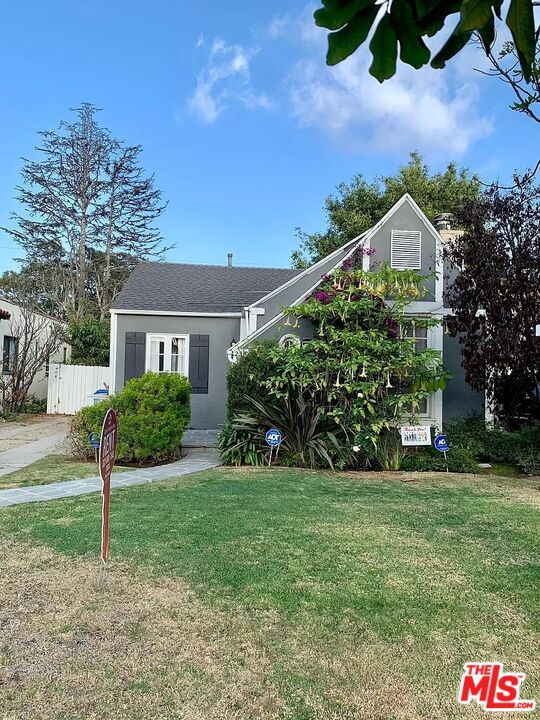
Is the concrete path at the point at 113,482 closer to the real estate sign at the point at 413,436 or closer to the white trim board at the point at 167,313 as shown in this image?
the real estate sign at the point at 413,436

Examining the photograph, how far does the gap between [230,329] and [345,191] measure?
13975mm

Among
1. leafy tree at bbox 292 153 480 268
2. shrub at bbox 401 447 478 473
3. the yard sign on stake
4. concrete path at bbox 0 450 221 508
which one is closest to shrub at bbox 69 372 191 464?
concrete path at bbox 0 450 221 508

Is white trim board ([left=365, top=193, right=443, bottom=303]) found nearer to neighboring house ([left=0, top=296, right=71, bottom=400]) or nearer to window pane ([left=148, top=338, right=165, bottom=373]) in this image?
window pane ([left=148, top=338, right=165, bottom=373])

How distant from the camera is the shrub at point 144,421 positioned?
30.2 feet

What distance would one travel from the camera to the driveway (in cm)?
969

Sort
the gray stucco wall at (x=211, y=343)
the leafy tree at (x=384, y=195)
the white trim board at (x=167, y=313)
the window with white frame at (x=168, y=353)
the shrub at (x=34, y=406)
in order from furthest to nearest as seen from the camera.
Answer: the leafy tree at (x=384, y=195)
the shrub at (x=34, y=406)
the window with white frame at (x=168, y=353)
the gray stucco wall at (x=211, y=343)
the white trim board at (x=167, y=313)

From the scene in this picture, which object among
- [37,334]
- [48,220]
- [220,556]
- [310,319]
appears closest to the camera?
[220,556]

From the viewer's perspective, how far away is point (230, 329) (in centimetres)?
1429

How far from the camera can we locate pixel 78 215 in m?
30.4

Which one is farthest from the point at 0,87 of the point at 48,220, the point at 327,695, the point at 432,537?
the point at 48,220

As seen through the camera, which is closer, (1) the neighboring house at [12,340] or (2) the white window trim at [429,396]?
(2) the white window trim at [429,396]

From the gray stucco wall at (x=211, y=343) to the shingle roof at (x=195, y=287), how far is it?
0.32m

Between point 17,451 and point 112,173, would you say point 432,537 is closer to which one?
point 17,451

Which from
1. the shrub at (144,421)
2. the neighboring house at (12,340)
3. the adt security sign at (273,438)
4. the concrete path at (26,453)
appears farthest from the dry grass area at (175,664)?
the neighboring house at (12,340)
